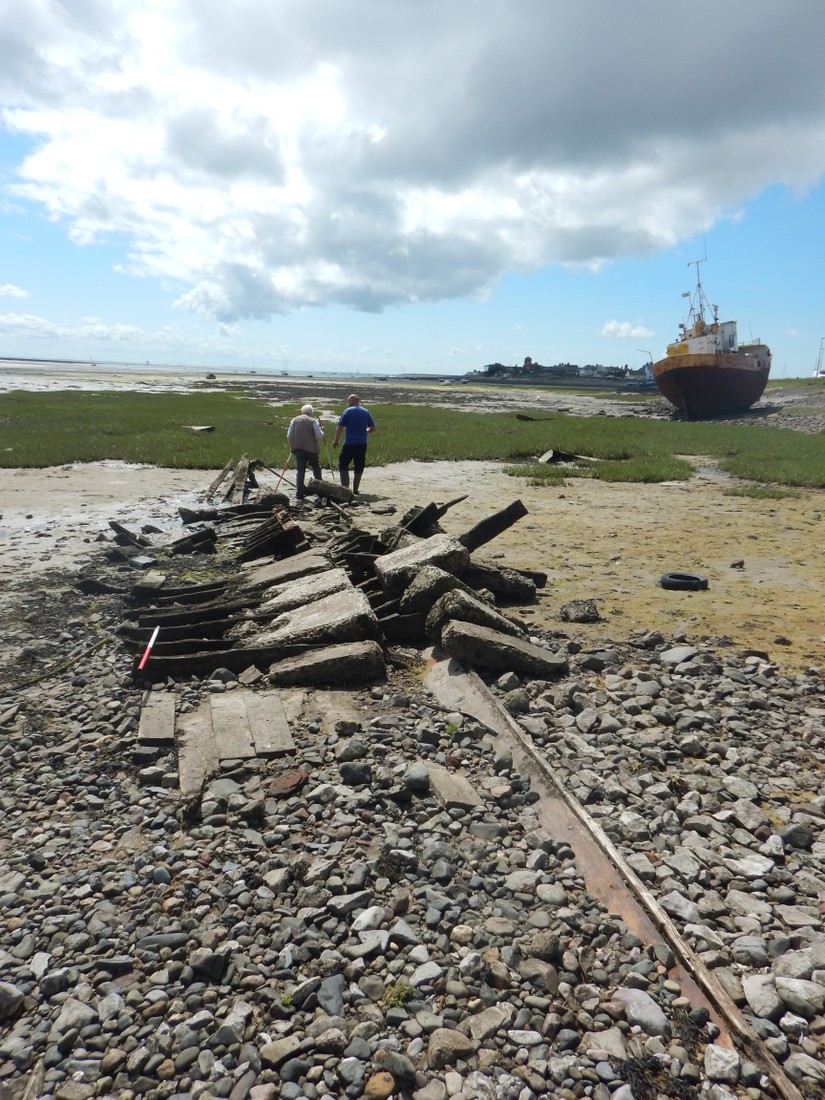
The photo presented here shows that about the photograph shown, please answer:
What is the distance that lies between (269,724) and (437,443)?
2598 centimetres

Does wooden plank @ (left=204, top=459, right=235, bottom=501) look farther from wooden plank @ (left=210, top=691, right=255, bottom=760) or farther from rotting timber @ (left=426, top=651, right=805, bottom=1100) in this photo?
rotting timber @ (left=426, top=651, right=805, bottom=1100)

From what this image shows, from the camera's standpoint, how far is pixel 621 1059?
10.2 ft

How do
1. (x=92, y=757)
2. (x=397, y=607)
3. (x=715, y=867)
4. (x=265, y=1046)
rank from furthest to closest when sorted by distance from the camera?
(x=397, y=607) < (x=92, y=757) < (x=715, y=867) < (x=265, y=1046)

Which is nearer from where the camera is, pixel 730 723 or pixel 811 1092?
pixel 811 1092

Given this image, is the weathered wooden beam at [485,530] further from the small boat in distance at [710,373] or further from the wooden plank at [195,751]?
the small boat in distance at [710,373]

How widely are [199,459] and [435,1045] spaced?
24056 mm

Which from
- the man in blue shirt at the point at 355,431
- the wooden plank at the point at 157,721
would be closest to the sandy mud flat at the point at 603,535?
the man in blue shirt at the point at 355,431

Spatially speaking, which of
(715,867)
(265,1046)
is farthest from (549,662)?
(265,1046)

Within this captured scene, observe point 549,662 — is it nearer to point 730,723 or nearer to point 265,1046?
point 730,723

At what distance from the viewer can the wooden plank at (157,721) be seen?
5961 millimetres

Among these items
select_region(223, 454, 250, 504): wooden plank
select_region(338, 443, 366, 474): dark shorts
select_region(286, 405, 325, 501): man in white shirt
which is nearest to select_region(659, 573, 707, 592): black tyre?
select_region(338, 443, 366, 474): dark shorts

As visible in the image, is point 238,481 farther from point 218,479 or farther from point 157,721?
point 157,721

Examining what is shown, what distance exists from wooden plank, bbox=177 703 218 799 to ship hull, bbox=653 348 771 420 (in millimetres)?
58487

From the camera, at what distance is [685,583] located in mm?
10680
